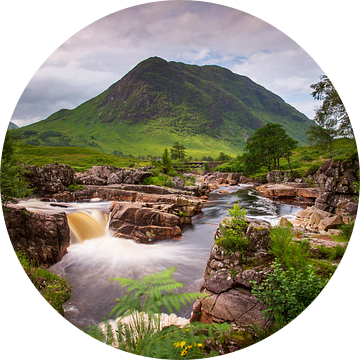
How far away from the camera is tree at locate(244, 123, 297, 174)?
45781mm

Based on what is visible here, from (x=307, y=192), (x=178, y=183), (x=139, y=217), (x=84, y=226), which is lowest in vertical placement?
(x=84, y=226)

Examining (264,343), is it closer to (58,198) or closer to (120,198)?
(120,198)

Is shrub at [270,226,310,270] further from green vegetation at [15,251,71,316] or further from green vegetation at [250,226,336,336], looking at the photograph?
green vegetation at [15,251,71,316]

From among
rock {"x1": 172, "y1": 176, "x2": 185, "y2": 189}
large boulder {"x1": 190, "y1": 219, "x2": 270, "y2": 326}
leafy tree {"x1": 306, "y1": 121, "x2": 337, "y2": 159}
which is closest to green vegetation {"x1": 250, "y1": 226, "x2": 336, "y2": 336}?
large boulder {"x1": 190, "y1": 219, "x2": 270, "y2": 326}

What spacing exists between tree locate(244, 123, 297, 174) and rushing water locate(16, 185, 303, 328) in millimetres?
34806

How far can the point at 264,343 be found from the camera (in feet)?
9.33

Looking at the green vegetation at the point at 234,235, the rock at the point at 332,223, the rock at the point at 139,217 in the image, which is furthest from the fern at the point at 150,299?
the rock at the point at 332,223

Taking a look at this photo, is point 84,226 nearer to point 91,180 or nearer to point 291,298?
point 91,180

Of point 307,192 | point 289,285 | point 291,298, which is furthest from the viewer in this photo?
point 307,192

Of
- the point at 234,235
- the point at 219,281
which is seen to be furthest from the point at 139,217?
the point at 219,281

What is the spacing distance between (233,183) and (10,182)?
163 feet

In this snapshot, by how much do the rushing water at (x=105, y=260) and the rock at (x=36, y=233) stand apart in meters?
0.85

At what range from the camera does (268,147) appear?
4897 centimetres

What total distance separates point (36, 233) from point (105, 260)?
4383 millimetres
